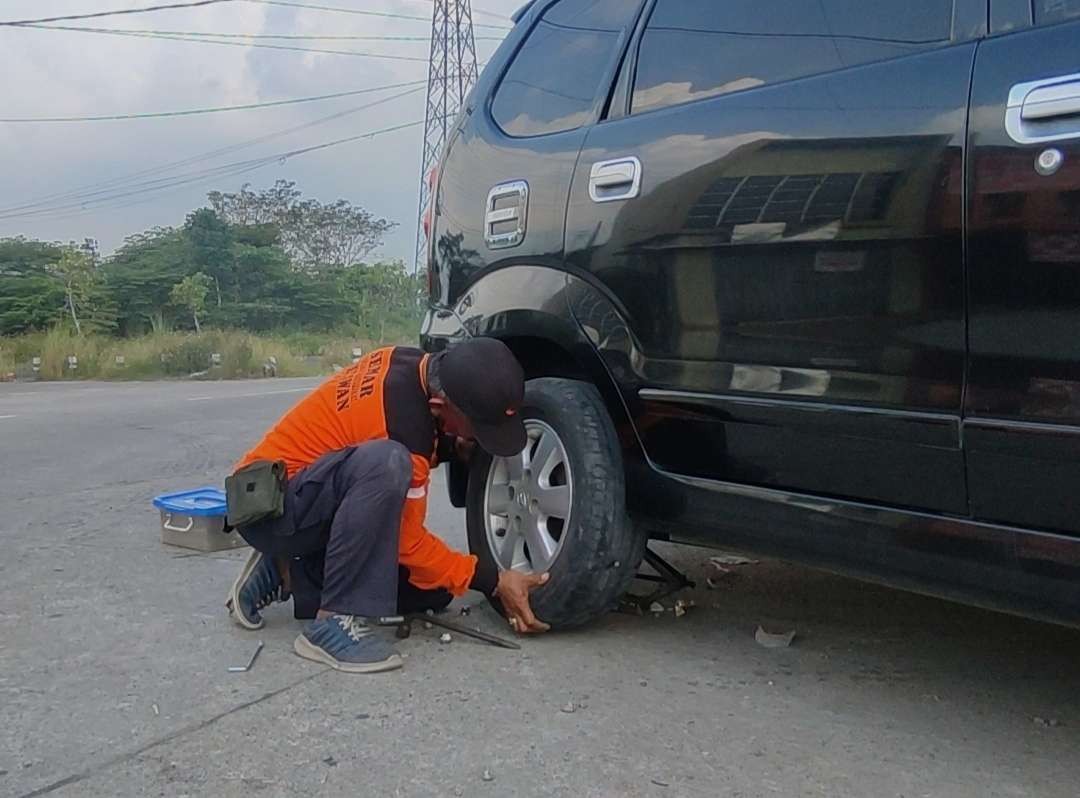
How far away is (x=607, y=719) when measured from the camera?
8.30 ft

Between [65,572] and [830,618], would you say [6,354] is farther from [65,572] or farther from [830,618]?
[830,618]

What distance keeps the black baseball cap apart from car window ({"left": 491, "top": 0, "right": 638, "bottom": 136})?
2.47 ft

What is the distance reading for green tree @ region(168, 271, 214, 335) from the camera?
34.2 metres

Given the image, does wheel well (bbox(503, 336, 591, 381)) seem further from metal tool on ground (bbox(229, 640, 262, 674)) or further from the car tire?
metal tool on ground (bbox(229, 640, 262, 674))

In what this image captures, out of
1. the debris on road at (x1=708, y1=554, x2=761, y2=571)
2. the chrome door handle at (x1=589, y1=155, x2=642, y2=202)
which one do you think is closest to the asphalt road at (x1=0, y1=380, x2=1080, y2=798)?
the debris on road at (x1=708, y1=554, x2=761, y2=571)

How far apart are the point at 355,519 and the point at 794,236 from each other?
132cm

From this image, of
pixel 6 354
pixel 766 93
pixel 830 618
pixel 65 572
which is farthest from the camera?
pixel 6 354

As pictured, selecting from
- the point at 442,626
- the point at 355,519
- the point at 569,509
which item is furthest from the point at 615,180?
the point at 442,626

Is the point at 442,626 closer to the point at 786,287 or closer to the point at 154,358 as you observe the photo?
the point at 786,287

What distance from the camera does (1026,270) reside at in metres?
2.00

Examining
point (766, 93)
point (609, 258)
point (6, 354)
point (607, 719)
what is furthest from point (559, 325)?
point (6, 354)

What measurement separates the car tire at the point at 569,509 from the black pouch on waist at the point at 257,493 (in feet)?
2.03

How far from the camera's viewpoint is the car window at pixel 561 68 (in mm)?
3131

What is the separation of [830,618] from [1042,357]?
1530 mm
